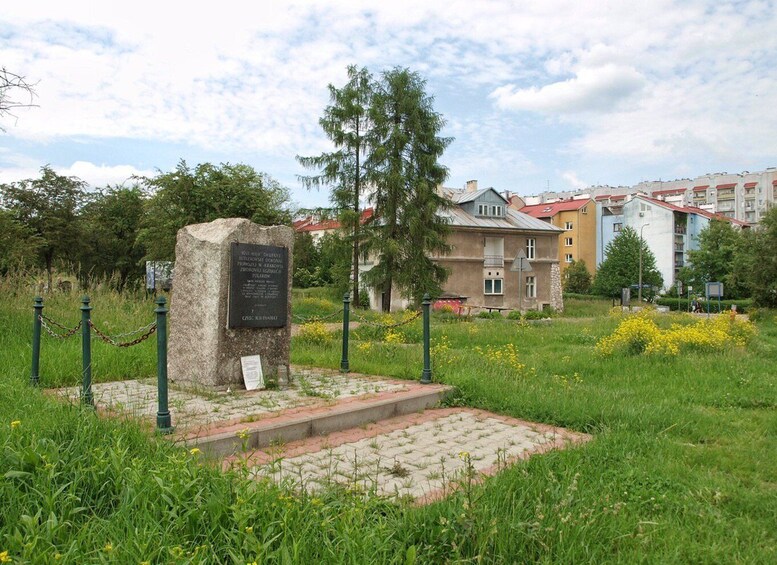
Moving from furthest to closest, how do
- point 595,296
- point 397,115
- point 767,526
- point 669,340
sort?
point 595,296, point 397,115, point 669,340, point 767,526

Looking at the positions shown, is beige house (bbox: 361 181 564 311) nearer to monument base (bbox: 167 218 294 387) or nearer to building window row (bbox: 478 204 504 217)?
building window row (bbox: 478 204 504 217)

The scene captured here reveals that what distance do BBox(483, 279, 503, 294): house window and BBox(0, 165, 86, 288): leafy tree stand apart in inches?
1067

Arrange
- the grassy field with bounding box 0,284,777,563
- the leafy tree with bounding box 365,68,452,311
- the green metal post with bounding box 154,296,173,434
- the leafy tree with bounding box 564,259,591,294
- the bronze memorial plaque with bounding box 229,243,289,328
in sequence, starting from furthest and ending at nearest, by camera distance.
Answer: the leafy tree with bounding box 564,259,591,294
the leafy tree with bounding box 365,68,452,311
the bronze memorial plaque with bounding box 229,243,289,328
the green metal post with bounding box 154,296,173,434
the grassy field with bounding box 0,284,777,563

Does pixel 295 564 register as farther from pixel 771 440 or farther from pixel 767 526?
pixel 771 440

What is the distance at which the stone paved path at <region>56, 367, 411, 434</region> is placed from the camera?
5.89 metres

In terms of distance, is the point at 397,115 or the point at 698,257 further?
the point at 698,257

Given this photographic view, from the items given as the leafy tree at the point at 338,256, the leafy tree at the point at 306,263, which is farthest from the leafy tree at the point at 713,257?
the leafy tree at the point at 338,256

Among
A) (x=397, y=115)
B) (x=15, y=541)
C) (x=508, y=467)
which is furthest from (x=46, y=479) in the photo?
(x=397, y=115)

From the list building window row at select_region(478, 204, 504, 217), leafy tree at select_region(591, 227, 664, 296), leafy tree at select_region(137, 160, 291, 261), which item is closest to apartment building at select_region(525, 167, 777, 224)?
leafy tree at select_region(591, 227, 664, 296)

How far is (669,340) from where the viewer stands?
1097 cm

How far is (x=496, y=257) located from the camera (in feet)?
141

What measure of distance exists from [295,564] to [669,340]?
1003 cm

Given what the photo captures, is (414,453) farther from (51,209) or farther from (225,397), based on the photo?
(51,209)

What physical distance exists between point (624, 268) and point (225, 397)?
58.5 metres
